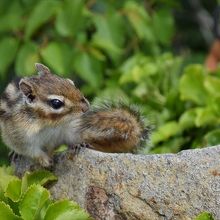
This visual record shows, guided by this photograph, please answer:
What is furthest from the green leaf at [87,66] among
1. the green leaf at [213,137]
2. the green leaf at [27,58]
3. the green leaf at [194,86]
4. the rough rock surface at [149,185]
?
the rough rock surface at [149,185]

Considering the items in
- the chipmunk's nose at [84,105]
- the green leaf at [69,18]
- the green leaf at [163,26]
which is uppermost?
the chipmunk's nose at [84,105]

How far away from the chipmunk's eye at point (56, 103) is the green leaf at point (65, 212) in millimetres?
853

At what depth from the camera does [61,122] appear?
4605 millimetres

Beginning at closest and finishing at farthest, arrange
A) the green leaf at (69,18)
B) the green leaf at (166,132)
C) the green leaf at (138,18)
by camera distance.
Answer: the green leaf at (166,132), the green leaf at (69,18), the green leaf at (138,18)

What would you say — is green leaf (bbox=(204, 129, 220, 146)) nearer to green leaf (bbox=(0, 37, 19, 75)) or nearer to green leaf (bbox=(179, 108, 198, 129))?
green leaf (bbox=(179, 108, 198, 129))

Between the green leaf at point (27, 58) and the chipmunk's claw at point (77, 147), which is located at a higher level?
the chipmunk's claw at point (77, 147)

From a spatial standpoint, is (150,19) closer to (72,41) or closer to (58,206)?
(72,41)

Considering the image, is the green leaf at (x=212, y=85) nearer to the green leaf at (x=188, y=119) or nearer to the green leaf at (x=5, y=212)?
the green leaf at (x=188, y=119)

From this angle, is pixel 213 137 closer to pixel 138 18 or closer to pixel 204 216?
pixel 204 216

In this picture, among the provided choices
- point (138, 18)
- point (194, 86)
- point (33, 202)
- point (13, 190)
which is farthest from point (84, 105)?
point (138, 18)

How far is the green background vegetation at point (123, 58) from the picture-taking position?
5570mm

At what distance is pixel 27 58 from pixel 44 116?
2536 millimetres

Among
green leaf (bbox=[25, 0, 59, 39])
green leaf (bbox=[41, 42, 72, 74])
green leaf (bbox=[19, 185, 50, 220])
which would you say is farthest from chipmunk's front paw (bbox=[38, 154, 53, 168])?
green leaf (bbox=[25, 0, 59, 39])

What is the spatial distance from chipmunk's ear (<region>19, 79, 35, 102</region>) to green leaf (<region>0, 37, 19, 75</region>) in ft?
8.48
